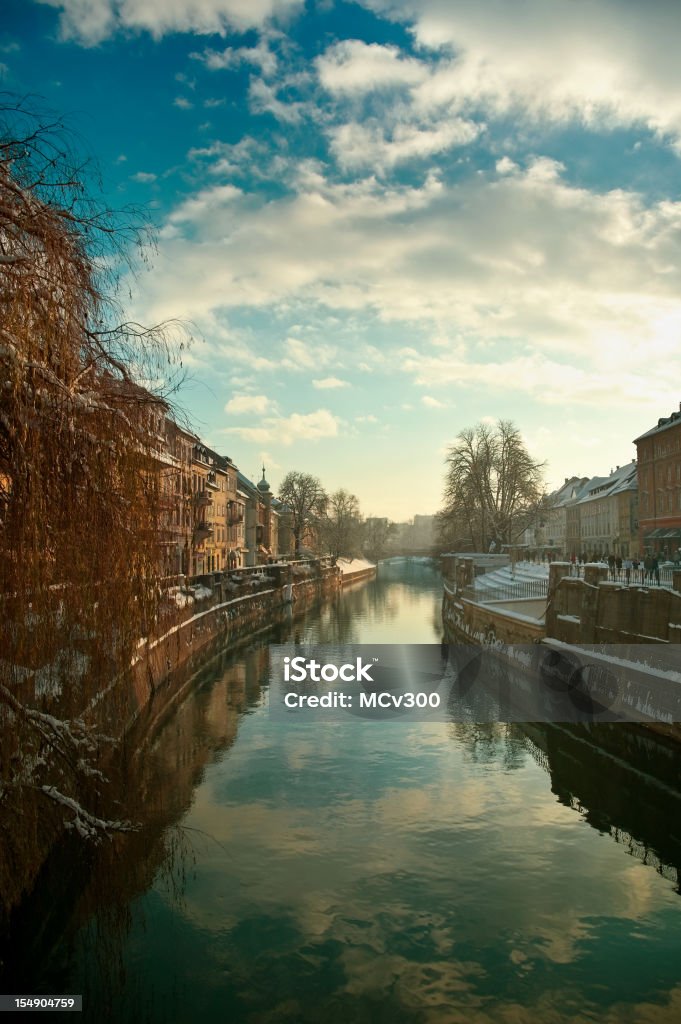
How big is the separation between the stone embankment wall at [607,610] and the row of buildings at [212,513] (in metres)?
10.4

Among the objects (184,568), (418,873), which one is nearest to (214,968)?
(418,873)

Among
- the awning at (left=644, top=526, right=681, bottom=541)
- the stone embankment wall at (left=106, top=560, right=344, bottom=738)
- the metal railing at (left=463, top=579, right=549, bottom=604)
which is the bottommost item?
the stone embankment wall at (left=106, top=560, right=344, bottom=738)

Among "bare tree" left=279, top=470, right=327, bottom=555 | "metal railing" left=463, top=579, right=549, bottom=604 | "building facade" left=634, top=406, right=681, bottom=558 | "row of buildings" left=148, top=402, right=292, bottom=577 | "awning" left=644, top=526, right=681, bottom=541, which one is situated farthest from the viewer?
"bare tree" left=279, top=470, right=327, bottom=555

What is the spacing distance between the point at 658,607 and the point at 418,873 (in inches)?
395

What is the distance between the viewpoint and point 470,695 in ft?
78.3

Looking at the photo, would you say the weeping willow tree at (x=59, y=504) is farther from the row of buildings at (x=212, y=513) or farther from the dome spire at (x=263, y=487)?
the dome spire at (x=263, y=487)

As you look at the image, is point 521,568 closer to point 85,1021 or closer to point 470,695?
point 470,695

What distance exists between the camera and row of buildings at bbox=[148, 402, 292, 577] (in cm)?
882

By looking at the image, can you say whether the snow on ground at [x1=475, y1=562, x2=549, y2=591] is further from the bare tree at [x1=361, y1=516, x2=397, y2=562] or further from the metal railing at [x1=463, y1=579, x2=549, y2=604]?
the bare tree at [x1=361, y1=516, x2=397, y2=562]

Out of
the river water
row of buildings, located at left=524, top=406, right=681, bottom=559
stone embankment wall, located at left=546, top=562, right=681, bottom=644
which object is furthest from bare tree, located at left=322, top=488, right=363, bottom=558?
the river water

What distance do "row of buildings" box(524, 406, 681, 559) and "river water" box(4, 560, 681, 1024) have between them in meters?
31.5

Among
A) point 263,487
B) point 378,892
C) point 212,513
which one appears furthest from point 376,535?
point 378,892

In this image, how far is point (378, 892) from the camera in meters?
10.1

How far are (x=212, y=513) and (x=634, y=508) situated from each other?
112ft
